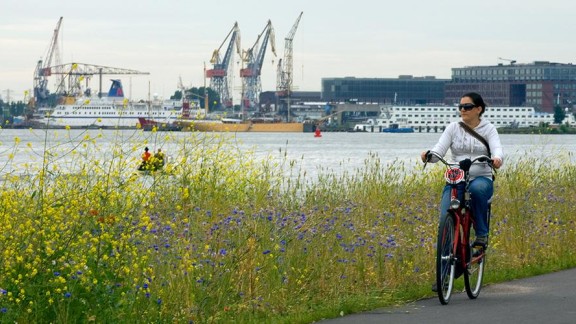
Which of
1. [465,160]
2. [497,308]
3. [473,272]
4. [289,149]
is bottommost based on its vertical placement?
[289,149]

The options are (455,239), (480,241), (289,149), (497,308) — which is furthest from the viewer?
(289,149)

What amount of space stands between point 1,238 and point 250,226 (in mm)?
2553

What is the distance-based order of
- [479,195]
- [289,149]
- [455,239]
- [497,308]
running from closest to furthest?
[497,308] < [455,239] < [479,195] < [289,149]

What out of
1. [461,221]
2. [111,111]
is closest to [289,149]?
[111,111]

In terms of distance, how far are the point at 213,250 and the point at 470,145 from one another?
7.10ft

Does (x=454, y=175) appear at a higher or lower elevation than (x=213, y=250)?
higher

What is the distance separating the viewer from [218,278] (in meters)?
8.73

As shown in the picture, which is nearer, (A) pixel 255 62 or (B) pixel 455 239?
(B) pixel 455 239

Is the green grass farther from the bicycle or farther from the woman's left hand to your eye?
the woman's left hand

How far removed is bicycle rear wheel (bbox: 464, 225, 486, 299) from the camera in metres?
9.47

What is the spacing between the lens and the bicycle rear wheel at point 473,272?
9.47 meters

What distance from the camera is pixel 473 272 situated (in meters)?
9.77

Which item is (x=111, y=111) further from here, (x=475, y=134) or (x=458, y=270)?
(x=458, y=270)

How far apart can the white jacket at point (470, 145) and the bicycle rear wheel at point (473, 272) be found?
510mm
